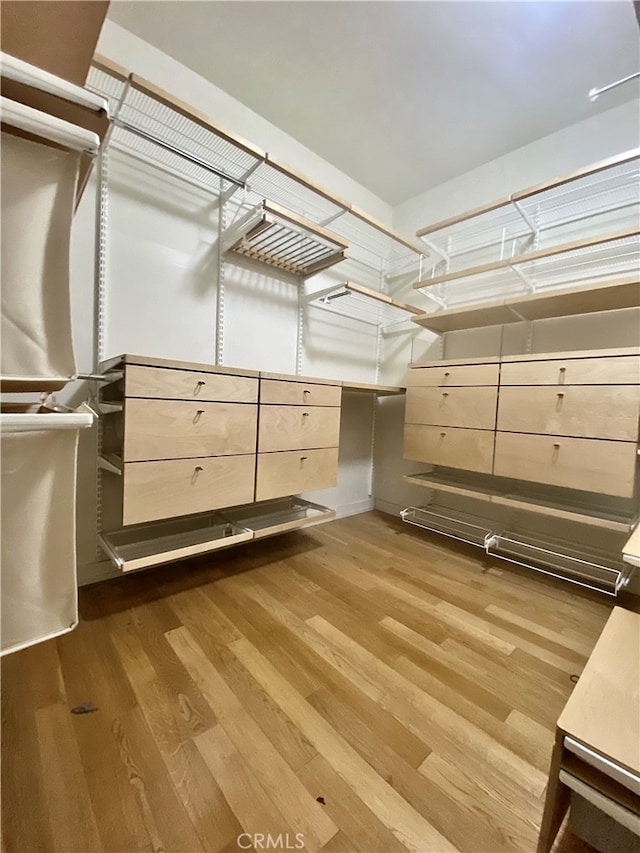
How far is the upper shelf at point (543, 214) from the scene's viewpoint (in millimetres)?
1553

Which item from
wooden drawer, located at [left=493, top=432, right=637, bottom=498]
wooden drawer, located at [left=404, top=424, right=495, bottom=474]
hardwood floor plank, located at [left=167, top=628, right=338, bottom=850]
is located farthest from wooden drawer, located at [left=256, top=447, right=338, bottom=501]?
wooden drawer, located at [left=493, top=432, right=637, bottom=498]

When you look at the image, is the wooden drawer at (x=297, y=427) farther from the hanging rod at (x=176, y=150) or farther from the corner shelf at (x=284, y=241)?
the hanging rod at (x=176, y=150)

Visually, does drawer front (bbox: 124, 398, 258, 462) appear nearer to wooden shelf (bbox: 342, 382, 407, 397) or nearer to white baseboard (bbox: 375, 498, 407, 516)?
wooden shelf (bbox: 342, 382, 407, 397)

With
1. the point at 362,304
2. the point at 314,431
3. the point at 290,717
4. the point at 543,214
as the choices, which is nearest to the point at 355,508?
the point at 314,431

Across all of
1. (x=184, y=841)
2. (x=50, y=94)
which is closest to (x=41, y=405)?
(x=50, y=94)

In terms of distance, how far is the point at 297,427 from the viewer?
157cm

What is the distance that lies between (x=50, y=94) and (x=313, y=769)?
3.75ft

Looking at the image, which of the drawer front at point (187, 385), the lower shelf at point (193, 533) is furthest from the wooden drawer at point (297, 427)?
the lower shelf at point (193, 533)

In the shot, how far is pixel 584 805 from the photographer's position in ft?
2.00

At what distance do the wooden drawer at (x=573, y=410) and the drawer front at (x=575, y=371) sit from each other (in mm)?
23

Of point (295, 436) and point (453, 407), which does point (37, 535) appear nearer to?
point (295, 436)

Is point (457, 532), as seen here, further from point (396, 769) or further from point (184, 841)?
point (184, 841)

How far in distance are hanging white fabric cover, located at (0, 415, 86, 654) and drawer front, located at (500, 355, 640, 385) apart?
1.68 m

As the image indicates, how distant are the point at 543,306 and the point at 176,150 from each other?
1775 millimetres
